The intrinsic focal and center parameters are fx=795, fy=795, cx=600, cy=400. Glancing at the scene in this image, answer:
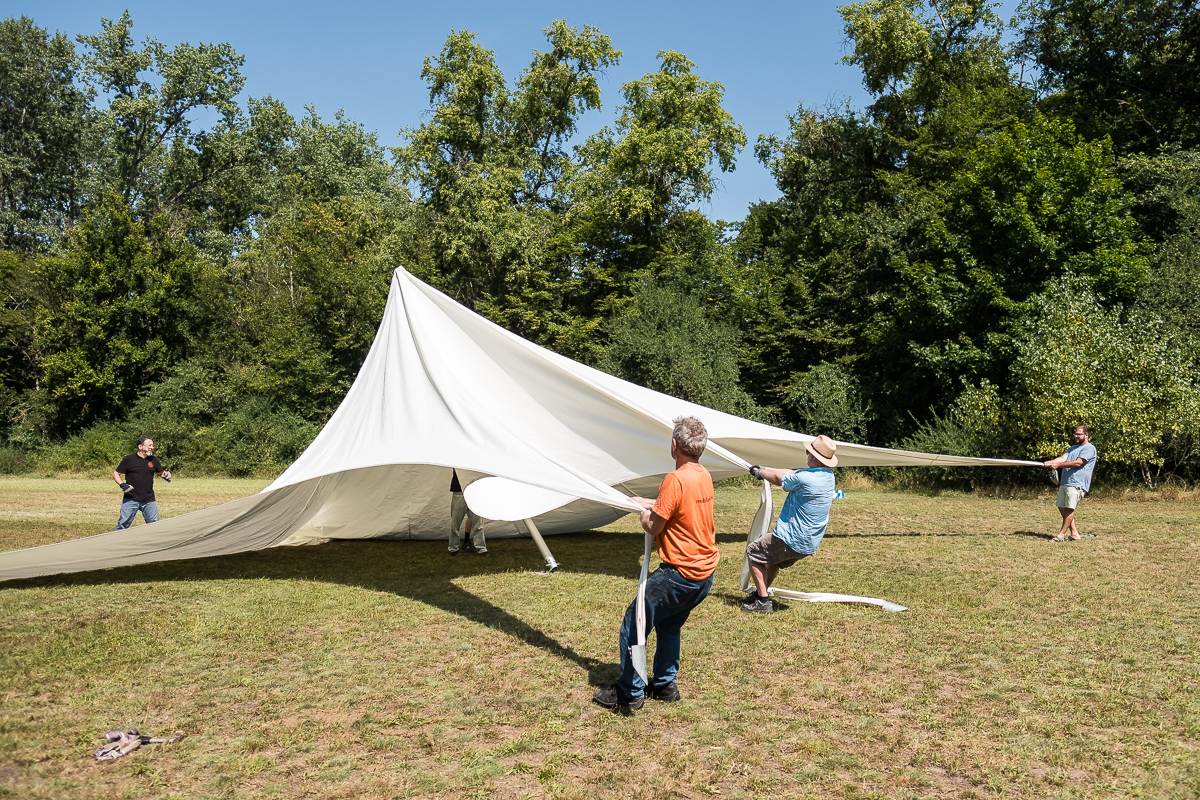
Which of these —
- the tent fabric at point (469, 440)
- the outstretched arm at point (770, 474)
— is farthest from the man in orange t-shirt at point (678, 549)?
the outstretched arm at point (770, 474)

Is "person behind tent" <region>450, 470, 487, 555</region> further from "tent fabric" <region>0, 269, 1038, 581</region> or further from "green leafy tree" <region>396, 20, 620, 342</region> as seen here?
"green leafy tree" <region>396, 20, 620, 342</region>

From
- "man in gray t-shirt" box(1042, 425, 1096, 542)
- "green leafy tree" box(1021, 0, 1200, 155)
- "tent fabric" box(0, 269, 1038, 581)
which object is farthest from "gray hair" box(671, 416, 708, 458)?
"green leafy tree" box(1021, 0, 1200, 155)

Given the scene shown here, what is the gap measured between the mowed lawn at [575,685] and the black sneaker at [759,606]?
22 centimetres

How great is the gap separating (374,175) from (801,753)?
41892 mm

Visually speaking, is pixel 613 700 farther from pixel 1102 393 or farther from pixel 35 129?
pixel 35 129

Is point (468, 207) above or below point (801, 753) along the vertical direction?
above

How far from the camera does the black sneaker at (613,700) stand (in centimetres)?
412

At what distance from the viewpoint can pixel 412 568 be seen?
8438 millimetres

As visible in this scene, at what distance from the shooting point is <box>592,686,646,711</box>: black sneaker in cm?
412

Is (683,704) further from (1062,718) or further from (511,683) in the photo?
(1062,718)

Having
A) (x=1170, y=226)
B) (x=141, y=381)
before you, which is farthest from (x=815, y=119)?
(x=141, y=381)

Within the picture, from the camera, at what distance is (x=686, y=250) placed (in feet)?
93.4

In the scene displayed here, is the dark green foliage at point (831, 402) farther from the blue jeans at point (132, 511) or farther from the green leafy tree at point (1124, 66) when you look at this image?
the blue jeans at point (132, 511)

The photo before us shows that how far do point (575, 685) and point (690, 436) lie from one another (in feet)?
5.49
